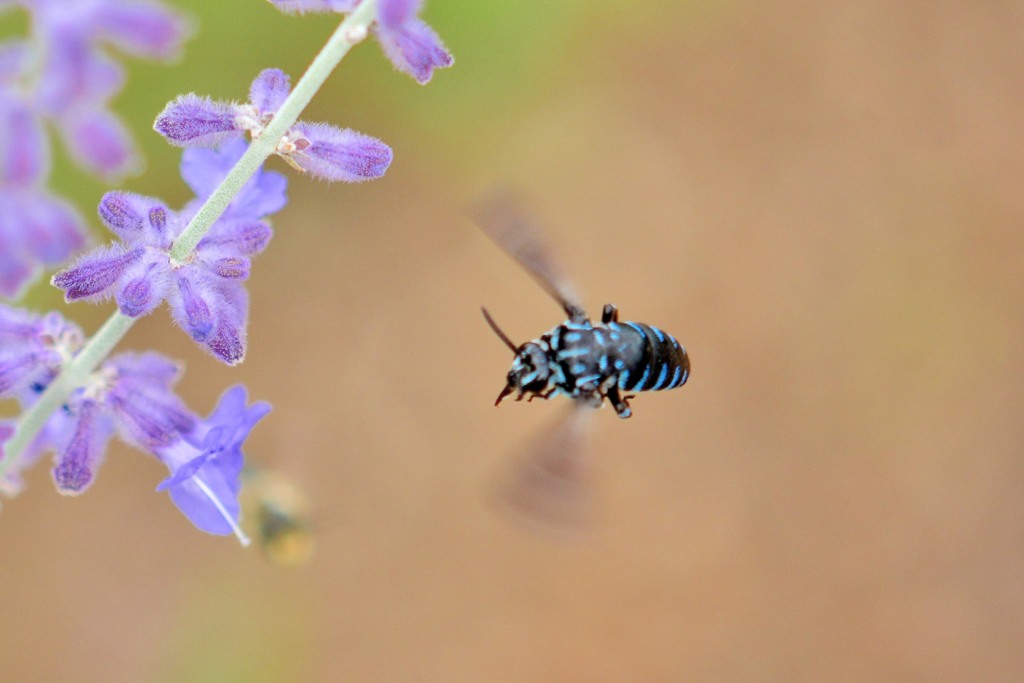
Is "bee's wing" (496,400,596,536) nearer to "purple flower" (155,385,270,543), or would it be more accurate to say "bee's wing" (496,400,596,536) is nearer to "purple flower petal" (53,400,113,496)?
"purple flower" (155,385,270,543)

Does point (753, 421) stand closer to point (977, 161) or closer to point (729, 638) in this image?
point (729, 638)

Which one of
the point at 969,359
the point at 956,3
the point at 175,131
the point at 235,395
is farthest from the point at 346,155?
the point at 956,3

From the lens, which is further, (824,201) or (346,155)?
(824,201)

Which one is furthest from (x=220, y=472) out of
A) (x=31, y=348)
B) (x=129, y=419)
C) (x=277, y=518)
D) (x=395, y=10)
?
(x=277, y=518)

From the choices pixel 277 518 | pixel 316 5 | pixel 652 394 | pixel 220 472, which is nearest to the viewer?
pixel 316 5

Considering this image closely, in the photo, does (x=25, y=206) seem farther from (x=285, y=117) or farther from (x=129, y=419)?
(x=129, y=419)

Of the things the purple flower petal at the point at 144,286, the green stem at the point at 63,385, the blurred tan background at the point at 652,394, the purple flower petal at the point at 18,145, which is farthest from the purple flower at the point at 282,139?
the blurred tan background at the point at 652,394

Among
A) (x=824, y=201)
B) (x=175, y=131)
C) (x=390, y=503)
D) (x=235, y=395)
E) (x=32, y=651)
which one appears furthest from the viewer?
(x=824, y=201)
